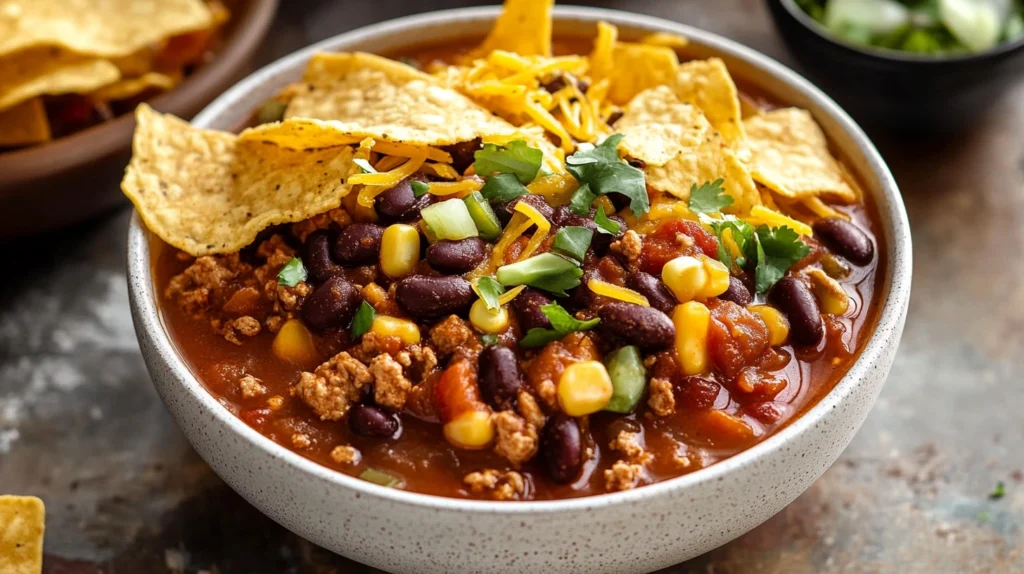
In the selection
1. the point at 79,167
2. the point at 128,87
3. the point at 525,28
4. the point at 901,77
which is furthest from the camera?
the point at 901,77

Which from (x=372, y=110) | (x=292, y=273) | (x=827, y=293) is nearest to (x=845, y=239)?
(x=827, y=293)

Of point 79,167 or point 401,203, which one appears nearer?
point 401,203

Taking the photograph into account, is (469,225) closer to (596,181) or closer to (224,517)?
(596,181)

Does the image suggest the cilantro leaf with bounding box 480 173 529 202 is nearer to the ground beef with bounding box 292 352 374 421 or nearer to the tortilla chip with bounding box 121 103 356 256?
the tortilla chip with bounding box 121 103 356 256

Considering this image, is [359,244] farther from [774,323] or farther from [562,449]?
[774,323]

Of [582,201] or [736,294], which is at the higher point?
[582,201]

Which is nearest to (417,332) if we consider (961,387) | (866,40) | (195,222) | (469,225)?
(469,225)
